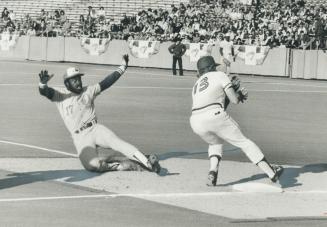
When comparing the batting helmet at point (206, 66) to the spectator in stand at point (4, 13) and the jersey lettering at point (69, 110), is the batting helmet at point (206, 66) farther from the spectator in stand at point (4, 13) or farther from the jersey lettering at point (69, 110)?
the spectator in stand at point (4, 13)

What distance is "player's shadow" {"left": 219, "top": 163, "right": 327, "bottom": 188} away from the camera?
11.8 m

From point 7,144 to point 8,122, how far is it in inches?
140

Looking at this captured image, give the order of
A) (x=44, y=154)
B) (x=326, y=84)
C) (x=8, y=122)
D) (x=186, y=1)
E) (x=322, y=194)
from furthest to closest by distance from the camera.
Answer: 1. (x=186, y=1)
2. (x=326, y=84)
3. (x=8, y=122)
4. (x=44, y=154)
5. (x=322, y=194)

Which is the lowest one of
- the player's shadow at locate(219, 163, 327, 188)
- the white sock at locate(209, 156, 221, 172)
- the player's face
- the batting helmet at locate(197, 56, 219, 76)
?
the player's shadow at locate(219, 163, 327, 188)

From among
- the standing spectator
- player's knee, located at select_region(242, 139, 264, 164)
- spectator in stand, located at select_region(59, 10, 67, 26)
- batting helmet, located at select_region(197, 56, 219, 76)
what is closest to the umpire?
the standing spectator

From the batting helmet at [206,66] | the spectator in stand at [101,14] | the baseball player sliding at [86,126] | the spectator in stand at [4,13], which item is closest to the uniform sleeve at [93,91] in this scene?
the baseball player sliding at [86,126]

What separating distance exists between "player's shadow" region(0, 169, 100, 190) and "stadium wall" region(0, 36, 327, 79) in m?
25.9

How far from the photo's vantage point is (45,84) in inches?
474

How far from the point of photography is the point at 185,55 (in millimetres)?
41781

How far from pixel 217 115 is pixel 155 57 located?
32.2 metres

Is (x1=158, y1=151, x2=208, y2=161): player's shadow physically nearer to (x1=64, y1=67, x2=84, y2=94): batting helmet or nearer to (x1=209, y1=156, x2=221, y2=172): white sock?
(x1=64, y1=67, x2=84, y2=94): batting helmet

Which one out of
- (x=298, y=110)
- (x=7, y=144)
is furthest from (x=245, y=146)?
(x=298, y=110)

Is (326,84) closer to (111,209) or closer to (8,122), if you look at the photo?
(8,122)

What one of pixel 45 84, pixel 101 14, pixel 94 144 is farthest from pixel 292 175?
pixel 101 14
